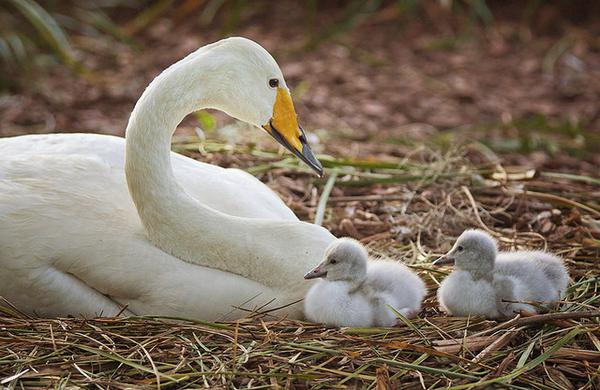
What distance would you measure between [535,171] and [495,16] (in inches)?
212

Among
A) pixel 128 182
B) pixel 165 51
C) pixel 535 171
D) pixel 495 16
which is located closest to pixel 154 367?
pixel 128 182

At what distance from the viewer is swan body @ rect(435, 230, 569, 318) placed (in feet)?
12.0

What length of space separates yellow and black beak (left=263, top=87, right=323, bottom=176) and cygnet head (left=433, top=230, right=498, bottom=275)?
63 centimetres

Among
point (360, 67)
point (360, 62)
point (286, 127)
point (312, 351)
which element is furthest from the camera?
point (360, 62)

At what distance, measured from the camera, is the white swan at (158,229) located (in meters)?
3.65

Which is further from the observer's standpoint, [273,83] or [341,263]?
[273,83]

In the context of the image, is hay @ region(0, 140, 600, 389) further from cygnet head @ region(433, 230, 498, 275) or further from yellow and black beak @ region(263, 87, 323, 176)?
yellow and black beak @ region(263, 87, 323, 176)

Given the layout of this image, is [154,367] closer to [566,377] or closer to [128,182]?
[128,182]

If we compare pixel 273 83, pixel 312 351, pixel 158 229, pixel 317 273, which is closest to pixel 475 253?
pixel 317 273

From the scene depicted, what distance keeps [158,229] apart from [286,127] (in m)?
0.64

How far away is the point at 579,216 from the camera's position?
16.0 feet

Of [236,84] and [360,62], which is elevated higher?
[236,84]

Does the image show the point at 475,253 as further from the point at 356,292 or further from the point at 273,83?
the point at 273,83

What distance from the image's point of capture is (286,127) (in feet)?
12.8
